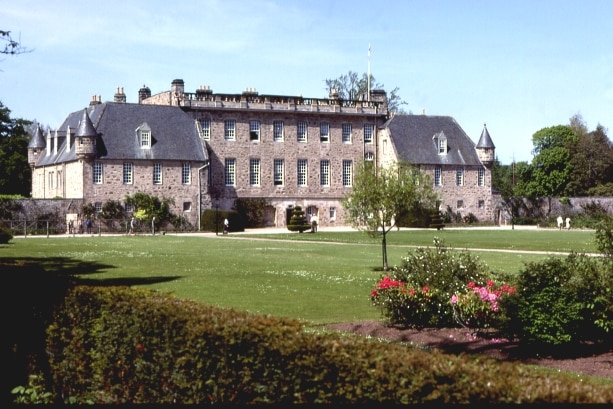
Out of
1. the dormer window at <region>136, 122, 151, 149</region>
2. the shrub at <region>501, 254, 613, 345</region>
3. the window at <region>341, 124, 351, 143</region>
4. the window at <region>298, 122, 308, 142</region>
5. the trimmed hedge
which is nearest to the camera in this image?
the trimmed hedge

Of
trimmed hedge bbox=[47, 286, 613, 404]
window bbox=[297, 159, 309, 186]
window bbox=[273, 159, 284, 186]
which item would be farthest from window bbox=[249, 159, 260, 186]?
trimmed hedge bbox=[47, 286, 613, 404]

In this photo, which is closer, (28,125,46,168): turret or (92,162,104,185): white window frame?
(92,162,104,185): white window frame

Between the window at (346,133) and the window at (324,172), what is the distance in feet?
8.69

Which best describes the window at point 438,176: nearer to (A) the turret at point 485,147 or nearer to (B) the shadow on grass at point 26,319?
(A) the turret at point 485,147

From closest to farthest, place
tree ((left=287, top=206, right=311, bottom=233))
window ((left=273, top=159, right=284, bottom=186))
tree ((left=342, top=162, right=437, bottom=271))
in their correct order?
tree ((left=342, top=162, right=437, bottom=271)) < tree ((left=287, top=206, right=311, bottom=233)) < window ((left=273, top=159, right=284, bottom=186))

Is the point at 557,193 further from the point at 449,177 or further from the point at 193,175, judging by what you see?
the point at 193,175

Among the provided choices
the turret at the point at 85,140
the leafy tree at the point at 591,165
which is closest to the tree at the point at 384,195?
the turret at the point at 85,140

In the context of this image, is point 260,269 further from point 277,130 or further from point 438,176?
point 438,176

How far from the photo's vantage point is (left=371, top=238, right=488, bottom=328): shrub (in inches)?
618

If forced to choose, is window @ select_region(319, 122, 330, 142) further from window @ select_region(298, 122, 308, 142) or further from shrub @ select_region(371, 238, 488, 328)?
shrub @ select_region(371, 238, 488, 328)

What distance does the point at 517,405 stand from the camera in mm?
5703

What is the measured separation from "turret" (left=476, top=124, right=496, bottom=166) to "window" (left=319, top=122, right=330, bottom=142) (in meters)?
14.0

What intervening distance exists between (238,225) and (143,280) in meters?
44.2

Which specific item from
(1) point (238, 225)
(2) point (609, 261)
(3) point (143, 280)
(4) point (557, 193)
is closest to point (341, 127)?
(1) point (238, 225)
